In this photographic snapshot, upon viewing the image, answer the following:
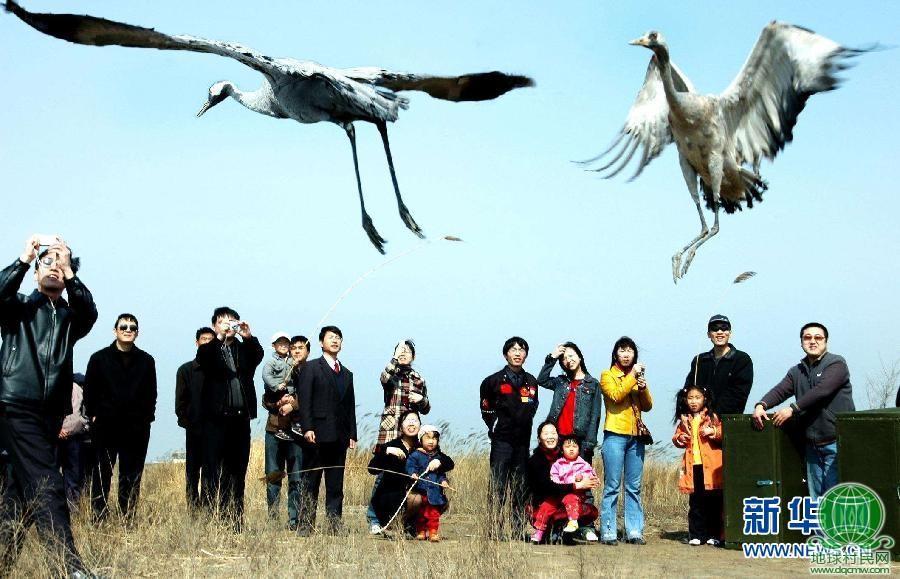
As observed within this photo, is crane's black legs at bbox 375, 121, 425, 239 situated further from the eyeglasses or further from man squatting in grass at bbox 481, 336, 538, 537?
the eyeglasses

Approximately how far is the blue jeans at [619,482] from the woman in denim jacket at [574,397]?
0.56 ft

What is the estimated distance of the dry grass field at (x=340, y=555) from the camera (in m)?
6.91

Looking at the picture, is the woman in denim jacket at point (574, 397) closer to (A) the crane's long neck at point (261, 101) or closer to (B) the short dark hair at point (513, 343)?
(B) the short dark hair at point (513, 343)

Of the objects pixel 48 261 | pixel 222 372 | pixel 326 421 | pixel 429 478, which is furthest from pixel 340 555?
pixel 48 261

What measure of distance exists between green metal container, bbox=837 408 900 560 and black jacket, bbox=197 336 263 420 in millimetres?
4578

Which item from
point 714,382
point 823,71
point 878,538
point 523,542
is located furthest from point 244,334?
point 823,71

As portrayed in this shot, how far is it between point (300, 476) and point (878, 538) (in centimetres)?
444

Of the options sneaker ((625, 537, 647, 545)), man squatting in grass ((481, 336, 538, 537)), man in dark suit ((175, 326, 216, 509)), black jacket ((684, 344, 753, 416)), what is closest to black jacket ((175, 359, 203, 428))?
man in dark suit ((175, 326, 216, 509))

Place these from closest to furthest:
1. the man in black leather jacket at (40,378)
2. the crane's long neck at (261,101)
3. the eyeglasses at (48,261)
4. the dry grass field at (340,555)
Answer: the man in black leather jacket at (40,378), the eyeglasses at (48,261), the dry grass field at (340,555), the crane's long neck at (261,101)

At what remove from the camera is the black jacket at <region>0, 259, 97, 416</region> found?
6406 millimetres

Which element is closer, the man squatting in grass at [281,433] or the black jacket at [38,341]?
the black jacket at [38,341]

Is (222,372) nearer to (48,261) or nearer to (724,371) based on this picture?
(48,261)

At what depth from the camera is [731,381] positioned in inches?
371

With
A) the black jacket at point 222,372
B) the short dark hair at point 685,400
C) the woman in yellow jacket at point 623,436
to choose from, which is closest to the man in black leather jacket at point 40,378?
the black jacket at point 222,372
